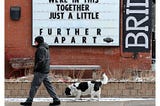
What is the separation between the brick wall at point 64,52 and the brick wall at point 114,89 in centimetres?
213

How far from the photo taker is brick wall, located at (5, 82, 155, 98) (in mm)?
12039

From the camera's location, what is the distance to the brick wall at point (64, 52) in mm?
14195

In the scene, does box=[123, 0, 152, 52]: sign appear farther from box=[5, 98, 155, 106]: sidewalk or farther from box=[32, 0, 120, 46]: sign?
box=[5, 98, 155, 106]: sidewalk

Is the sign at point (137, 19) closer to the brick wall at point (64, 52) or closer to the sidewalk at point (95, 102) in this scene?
the brick wall at point (64, 52)

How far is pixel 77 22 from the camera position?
14117mm

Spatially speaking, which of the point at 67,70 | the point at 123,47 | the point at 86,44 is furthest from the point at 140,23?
the point at 67,70

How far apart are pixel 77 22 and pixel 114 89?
3.10 m

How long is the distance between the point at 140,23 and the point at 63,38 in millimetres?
2611

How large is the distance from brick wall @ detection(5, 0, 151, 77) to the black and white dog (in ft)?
8.78

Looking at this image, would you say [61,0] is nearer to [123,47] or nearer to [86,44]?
[86,44]

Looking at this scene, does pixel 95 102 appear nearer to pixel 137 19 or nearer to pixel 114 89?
pixel 114 89

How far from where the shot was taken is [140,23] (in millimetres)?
14141

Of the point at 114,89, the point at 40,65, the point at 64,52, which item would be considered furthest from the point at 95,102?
the point at 64,52

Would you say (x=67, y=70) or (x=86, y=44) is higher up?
(x=86, y=44)
